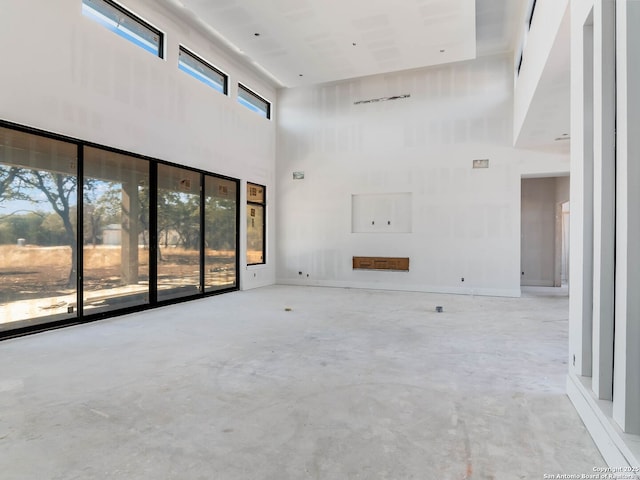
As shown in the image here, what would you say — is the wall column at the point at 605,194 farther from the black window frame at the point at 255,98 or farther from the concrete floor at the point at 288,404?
the black window frame at the point at 255,98

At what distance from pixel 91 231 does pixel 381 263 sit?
629 centimetres

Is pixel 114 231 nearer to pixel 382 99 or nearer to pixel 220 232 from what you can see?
pixel 220 232

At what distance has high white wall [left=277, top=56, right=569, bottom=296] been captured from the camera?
27.2 feet

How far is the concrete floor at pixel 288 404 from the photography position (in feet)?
6.49

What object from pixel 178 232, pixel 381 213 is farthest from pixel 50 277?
pixel 381 213

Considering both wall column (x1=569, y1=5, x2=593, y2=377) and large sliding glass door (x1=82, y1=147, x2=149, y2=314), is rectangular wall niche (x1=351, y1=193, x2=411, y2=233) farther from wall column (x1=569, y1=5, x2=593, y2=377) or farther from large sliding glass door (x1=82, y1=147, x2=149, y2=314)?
wall column (x1=569, y1=5, x2=593, y2=377)

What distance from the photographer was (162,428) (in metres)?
2.34

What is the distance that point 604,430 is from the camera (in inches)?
80.4

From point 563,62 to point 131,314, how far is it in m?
7.05

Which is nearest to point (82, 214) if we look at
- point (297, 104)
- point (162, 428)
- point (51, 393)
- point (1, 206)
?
point (1, 206)

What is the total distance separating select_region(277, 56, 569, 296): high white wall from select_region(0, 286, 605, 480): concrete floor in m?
3.69

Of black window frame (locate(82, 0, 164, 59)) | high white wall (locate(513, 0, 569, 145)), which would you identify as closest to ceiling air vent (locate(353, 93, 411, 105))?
high white wall (locate(513, 0, 569, 145))

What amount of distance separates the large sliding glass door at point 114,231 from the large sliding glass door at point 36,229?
0.23 m

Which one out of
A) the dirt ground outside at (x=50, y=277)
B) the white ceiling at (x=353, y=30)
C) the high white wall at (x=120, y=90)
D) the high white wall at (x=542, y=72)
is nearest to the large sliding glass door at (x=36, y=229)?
the dirt ground outside at (x=50, y=277)
